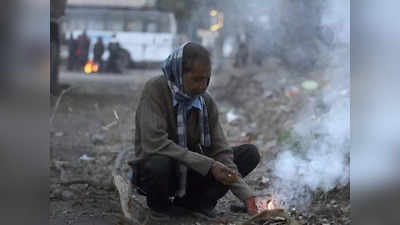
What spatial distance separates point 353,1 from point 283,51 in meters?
8.56

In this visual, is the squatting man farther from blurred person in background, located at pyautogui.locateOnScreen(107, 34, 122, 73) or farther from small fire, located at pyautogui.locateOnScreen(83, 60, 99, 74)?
blurred person in background, located at pyautogui.locateOnScreen(107, 34, 122, 73)

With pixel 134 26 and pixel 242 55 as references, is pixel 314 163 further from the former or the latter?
pixel 134 26

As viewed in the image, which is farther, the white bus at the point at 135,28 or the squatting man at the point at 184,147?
A: the white bus at the point at 135,28

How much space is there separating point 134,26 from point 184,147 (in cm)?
1197

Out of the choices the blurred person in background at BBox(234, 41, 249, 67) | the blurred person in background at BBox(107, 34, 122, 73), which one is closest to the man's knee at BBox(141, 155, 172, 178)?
the blurred person in background at BBox(234, 41, 249, 67)

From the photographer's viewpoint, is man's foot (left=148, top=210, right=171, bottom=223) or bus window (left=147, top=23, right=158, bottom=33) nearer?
man's foot (left=148, top=210, right=171, bottom=223)

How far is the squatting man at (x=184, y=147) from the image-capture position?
3311mm

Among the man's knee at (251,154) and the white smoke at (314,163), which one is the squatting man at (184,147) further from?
the white smoke at (314,163)

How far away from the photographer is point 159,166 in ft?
10.8

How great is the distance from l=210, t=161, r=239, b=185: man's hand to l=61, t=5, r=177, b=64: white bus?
10926mm

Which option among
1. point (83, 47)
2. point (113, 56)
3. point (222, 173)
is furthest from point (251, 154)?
point (113, 56)

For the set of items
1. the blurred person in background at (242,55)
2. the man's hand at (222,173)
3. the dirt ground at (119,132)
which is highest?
the blurred person in background at (242,55)

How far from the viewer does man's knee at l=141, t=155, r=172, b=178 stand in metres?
3.30

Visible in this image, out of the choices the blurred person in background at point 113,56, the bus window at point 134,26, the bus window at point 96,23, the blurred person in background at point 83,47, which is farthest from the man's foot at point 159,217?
the bus window at point 134,26
